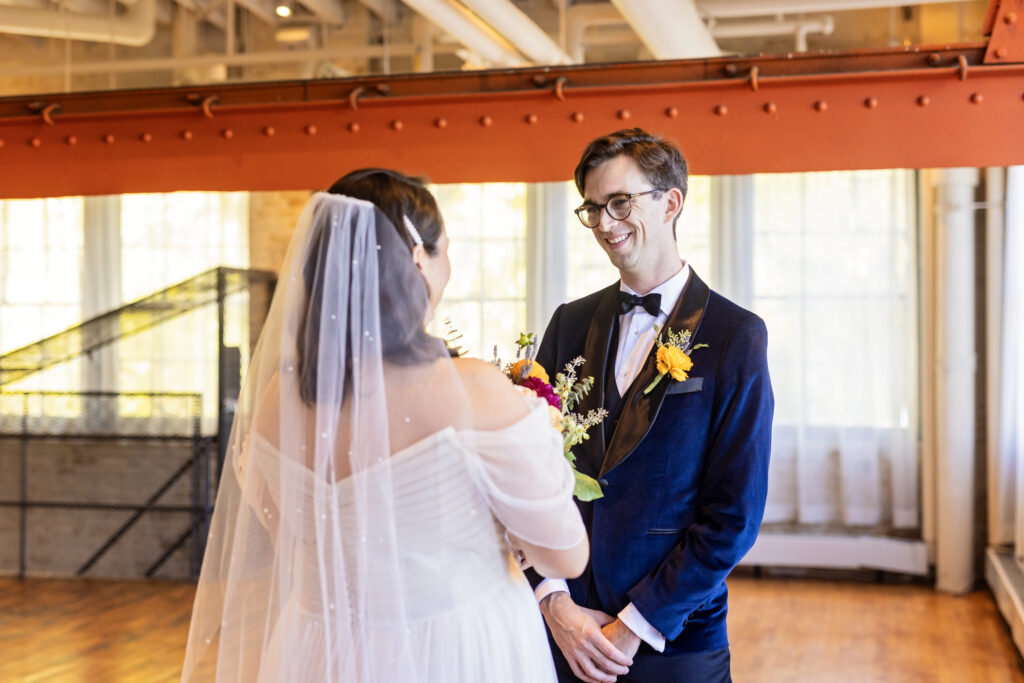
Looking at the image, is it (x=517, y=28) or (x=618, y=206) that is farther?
(x=517, y=28)

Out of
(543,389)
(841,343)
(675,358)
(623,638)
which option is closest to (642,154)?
(675,358)

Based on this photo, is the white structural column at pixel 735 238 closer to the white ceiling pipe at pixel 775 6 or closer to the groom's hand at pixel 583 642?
the white ceiling pipe at pixel 775 6

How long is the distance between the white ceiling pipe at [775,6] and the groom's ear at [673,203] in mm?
3908

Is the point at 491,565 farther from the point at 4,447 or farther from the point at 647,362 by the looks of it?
the point at 4,447

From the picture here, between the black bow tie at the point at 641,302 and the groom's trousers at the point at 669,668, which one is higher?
the black bow tie at the point at 641,302

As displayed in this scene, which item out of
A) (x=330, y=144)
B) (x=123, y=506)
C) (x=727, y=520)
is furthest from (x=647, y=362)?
(x=123, y=506)

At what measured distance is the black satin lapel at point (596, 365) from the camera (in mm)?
2193

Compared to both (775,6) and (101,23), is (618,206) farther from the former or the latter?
(101,23)

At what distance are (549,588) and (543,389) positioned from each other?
47 cm

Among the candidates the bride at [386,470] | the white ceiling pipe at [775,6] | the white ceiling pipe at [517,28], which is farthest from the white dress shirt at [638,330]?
the white ceiling pipe at [775,6]

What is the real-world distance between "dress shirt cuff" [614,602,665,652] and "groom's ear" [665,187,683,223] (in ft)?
2.73

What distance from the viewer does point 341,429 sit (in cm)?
179

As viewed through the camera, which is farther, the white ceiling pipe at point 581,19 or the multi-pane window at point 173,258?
the multi-pane window at point 173,258

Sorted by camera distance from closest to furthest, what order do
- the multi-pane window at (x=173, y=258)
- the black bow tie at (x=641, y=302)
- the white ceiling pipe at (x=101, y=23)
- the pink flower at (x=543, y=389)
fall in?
1. the pink flower at (x=543, y=389)
2. the black bow tie at (x=641, y=302)
3. the white ceiling pipe at (x=101, y=23)
4. the multi-pane window at (x=173, y=258)
